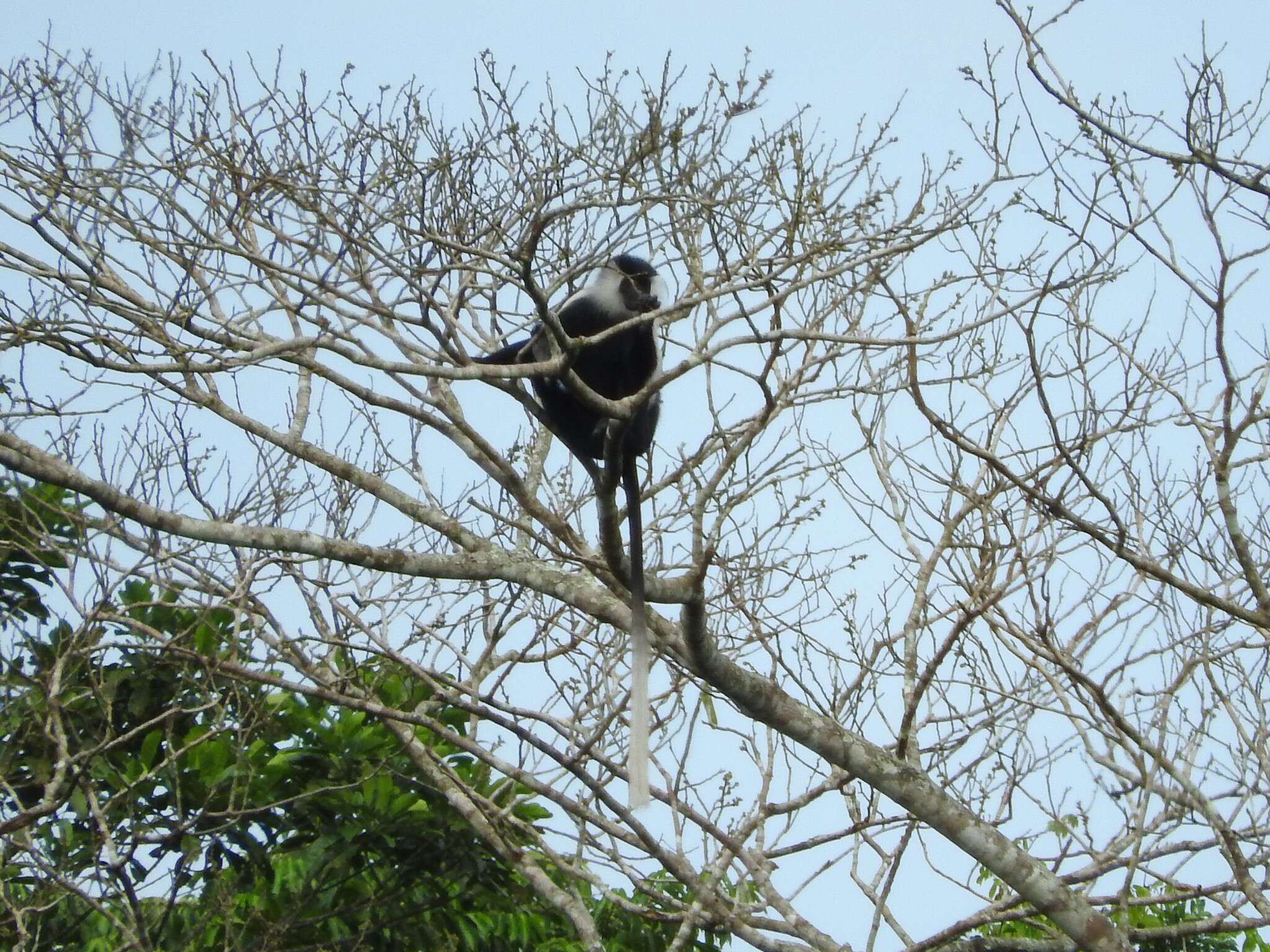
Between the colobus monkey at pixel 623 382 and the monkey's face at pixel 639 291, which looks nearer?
the colobus monkey at pixel 623 382

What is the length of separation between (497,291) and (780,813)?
193 centimetres

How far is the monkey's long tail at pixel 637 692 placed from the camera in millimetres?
3926

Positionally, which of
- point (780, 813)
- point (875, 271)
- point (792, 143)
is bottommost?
point (780, 813)

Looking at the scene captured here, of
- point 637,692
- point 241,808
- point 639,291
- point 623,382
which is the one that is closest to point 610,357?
point 623,382

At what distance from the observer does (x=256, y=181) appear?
338 cm

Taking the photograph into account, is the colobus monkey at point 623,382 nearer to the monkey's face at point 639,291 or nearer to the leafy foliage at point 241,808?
the monkey's face at point 639,291

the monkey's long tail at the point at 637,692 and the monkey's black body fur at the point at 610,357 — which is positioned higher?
the monkey's black body fur at the point at 610,357

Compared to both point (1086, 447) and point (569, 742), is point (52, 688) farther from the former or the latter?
point (1086, 447)

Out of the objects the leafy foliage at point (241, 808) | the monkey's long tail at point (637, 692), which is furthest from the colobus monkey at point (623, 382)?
the leafy foliage at point (241, 808)

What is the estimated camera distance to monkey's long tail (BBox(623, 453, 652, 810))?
3.93 m

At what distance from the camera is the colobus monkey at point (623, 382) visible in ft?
13.1

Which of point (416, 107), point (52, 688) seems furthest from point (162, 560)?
point (416, 107)

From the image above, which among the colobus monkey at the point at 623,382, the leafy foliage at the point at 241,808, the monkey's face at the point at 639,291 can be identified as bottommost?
the leafy foliage at the point at 241,808

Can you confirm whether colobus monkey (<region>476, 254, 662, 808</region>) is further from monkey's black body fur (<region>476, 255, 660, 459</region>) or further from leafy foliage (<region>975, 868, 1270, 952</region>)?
leafy foliage (<region>975, 868, 1270, 952</region>)
